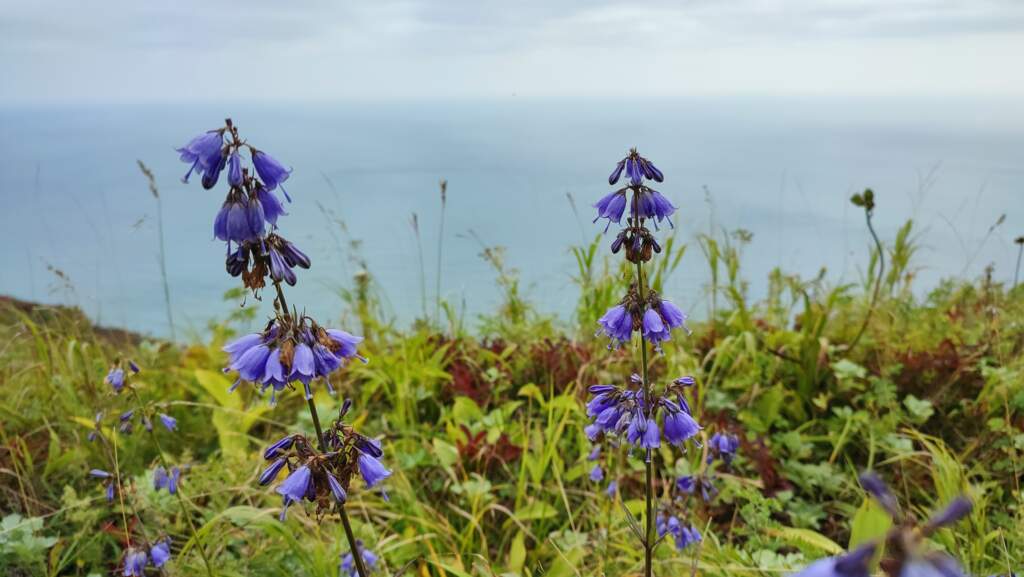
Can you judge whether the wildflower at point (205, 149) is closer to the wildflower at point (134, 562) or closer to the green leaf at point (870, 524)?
the wildflower at point (134, 562)

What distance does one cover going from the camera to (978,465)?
293 centimetres

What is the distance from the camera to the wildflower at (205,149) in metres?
1.30

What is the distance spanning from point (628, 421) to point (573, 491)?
1.32 m

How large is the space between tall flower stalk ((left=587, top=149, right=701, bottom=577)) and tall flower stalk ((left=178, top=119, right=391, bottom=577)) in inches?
24.2

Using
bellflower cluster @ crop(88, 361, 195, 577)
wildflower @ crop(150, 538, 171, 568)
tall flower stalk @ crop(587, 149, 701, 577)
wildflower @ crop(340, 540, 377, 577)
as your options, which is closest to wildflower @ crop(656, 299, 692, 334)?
tall flower stalk @ crop(587, 149, 701, 577)

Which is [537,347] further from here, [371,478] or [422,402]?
[371,478]

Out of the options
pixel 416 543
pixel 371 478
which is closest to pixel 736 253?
pixel 416 543

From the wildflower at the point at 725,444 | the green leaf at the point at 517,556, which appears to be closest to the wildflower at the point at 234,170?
the green leaf at the point at 517,556

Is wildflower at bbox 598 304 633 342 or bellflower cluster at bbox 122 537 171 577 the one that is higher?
wildflower at bbox 598 304 633 342

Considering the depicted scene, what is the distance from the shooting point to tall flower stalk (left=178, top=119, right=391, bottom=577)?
4.23 feet

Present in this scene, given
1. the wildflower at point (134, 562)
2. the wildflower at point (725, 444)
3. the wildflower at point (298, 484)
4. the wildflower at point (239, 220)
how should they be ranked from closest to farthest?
1. the wildflower at point (239, 220)
2. the wildflower at point (298, 484)
3. the wildflower at point (134, 562)
4. the wildflower at point (725, 444)

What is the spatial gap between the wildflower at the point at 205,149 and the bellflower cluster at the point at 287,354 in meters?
0.32

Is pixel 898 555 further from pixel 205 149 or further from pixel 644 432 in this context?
pixel 205 149

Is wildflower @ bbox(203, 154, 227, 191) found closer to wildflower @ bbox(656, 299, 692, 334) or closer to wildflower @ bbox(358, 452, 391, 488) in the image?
wildflower @ bbox(358, 452, 391, 488)
